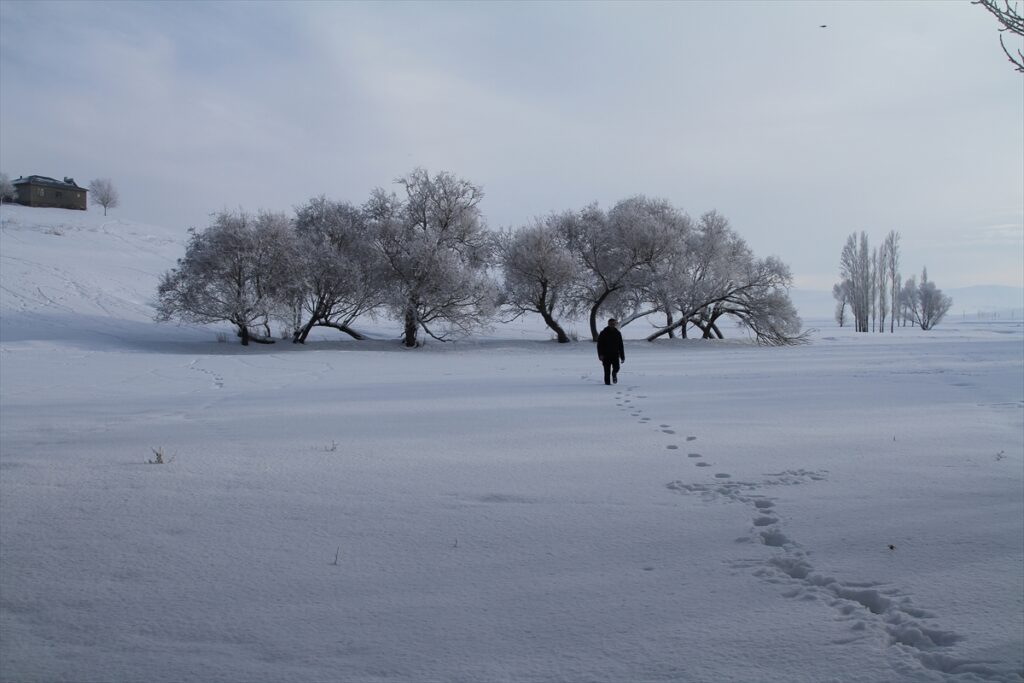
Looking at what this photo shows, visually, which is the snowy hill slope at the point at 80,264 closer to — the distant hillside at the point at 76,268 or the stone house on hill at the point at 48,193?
the distant hillside at the point at 76,268

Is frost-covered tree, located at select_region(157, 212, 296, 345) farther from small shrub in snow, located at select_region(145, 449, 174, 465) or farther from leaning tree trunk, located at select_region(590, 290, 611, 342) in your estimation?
small shrub in snow, located at select_region(145, 449, 174, 465)

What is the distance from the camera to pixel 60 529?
193 inches

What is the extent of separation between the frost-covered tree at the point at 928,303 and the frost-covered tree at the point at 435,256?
265 ft

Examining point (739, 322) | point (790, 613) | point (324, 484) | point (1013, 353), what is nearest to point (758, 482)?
point (790, 613)

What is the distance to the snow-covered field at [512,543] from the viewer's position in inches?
125

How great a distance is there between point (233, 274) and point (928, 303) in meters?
94.0

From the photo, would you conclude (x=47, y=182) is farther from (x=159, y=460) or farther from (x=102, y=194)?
(x=159, y=460)

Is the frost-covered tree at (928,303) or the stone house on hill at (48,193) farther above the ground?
the stone house on hill at (48,193)

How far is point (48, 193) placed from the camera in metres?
87.4

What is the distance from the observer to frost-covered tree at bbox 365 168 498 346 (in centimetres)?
3222

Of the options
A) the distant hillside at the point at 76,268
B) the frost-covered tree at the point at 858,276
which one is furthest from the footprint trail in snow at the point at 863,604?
the frost-covered tree at the point at 858,276

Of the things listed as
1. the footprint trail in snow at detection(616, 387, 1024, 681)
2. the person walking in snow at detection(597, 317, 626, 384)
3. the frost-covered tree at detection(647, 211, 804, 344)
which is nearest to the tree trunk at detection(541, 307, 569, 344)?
the frost-covered tree at detection(647, 211, 804, 344)

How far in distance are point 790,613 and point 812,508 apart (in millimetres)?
2035

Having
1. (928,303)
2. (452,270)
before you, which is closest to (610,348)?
(452,270)
